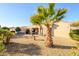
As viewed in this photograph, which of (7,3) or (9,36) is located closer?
(7,3)

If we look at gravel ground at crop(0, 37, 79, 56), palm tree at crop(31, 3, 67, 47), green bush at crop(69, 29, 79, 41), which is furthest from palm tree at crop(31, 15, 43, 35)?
green bush at crop(69, 29, 79, 41)

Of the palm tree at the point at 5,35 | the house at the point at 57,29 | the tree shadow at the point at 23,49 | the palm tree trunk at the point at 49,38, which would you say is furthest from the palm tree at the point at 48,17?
the palm tree at the point at 5,35

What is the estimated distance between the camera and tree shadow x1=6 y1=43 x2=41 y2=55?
29.0 ft

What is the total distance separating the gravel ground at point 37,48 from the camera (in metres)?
8.74

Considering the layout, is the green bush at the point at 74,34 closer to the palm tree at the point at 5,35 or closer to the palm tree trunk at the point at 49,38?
the palm tree trunk at the point at 49,38

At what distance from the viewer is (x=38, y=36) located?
29.3 ft

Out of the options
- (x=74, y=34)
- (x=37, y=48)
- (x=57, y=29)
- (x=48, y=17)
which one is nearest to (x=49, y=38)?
(x=57, y=29)

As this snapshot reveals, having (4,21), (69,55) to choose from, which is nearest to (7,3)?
(4,21)

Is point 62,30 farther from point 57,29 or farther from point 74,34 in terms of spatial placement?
point 74,34

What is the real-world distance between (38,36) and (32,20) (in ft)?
1.68

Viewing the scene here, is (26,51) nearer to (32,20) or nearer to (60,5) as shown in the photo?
(32,20)

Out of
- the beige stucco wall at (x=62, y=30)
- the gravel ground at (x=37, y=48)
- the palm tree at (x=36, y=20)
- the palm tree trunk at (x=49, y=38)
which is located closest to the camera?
the gravel ground at (x=37, y=48)

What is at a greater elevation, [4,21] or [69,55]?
[4,21]

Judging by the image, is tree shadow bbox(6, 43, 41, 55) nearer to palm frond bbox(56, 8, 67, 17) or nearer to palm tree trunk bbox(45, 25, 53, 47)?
palm tree trunk bbox(45, 25, 53, 47)
